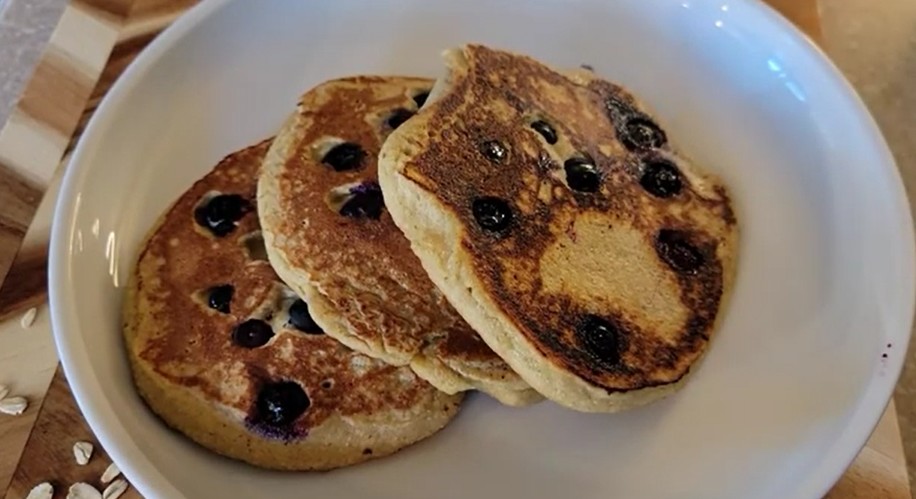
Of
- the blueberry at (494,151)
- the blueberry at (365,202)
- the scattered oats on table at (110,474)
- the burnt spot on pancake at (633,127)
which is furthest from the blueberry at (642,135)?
the scattered oats on table at (110,474)

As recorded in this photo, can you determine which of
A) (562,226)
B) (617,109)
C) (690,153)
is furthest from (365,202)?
(690,153)

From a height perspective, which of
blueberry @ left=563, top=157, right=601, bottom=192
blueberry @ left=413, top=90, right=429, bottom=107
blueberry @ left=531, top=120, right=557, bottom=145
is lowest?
blueberry @ left=413, top=90, right=429, bottom=107

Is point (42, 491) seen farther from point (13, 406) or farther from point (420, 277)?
point (420, 277)

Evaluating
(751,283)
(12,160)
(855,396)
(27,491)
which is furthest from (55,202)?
(855,396)

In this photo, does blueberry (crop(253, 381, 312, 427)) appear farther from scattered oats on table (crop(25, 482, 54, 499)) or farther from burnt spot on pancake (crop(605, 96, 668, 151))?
burnt spot on pancake (crop(605, 96, 668, 151))

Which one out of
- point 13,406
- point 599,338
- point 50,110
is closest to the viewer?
point 599,338

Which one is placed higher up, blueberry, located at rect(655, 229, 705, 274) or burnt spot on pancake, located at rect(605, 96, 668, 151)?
burnt spot on pancake, located at rect(605, 96, 668, 151)

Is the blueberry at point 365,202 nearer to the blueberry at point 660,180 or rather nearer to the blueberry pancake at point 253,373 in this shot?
the blueberry pancake at point 253,373

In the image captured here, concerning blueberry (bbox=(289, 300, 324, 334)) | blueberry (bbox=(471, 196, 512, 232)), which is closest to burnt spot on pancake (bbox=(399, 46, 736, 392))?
blueberry (bbox=(471, 196, 512, 232))
